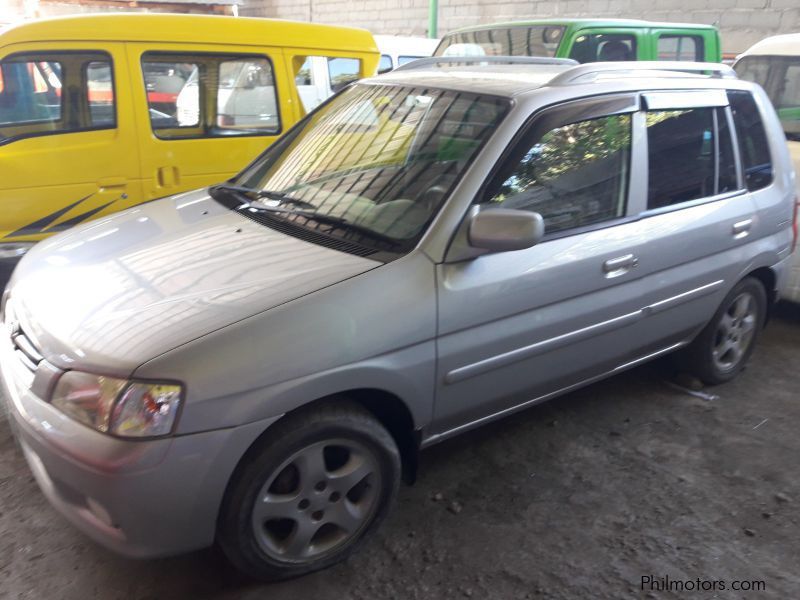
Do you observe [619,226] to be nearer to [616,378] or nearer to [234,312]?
[616,378]

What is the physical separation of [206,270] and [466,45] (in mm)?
5487

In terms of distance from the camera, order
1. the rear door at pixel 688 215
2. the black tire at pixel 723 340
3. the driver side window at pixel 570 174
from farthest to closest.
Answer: the black tire at pixel 723 340
the rear door at pixel 688 215
the driver side window at pixel 570 174

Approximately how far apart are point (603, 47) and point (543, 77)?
4.16 metres

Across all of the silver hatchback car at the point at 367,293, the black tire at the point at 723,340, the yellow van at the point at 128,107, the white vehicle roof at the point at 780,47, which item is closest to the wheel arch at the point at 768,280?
the black tire at the point at 723,340

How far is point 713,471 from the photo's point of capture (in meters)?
3.13

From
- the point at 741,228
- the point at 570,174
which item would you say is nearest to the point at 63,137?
the point at 570,174

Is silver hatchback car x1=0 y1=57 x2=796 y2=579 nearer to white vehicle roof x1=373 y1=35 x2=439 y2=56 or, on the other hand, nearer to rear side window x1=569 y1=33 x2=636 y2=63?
rear side window x1=569 y1=33 x2=636 y2=63

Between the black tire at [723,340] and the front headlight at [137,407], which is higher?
the front headlight at [137,407]

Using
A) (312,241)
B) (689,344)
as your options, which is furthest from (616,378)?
(312,241)

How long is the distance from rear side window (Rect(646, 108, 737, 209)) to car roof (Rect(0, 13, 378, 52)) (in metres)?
3.02

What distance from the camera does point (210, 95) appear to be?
4855 mm

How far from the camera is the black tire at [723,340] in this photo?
12.1ft

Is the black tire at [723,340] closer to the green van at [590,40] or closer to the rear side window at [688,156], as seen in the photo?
the rear side window at [688,156]

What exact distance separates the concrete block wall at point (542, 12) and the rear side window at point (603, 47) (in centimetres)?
336
